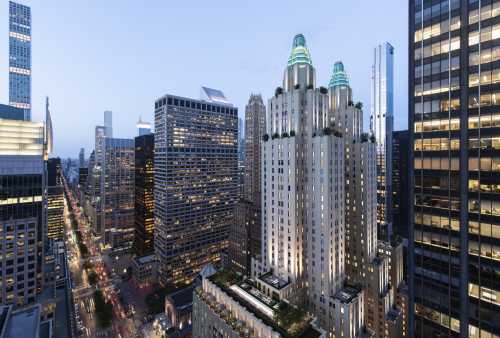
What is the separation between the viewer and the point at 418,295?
49.5 m

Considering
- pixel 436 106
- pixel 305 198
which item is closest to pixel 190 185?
pixel 305 198

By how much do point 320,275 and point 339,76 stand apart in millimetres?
75034

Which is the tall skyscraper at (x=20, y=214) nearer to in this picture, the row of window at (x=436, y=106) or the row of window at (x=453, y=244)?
the row of window at (x=453, y=244)

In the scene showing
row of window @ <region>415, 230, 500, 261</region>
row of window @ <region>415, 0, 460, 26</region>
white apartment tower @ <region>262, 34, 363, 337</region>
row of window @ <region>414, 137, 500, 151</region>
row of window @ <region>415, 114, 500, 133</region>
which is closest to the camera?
row of window @ <region>415, 230, 500, 261</region>

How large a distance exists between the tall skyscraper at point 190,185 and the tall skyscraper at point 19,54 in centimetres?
9149

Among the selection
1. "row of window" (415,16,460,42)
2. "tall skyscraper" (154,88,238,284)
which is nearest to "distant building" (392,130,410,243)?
"tall skyscraper" (154,88,238,284)

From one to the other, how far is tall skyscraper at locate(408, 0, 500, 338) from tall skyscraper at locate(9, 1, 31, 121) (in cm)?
20359

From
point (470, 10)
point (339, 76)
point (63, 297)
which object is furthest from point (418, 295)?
point (63, 297)

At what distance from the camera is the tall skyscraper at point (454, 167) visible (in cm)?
4188

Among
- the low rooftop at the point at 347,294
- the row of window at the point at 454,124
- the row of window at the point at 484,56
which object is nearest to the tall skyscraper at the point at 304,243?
the low rooftop at the point at 347,294

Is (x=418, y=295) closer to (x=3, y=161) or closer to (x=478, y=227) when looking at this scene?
(x=478, y=227)

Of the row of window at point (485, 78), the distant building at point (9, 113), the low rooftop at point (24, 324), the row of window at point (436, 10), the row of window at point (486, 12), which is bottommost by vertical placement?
the low rooftop at point (24, 324)

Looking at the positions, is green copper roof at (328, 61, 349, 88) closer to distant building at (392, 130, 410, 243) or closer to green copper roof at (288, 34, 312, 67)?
green copper roof at (288, 34, 312, 67)

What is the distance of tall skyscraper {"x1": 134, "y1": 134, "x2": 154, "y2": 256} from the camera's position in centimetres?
17962
